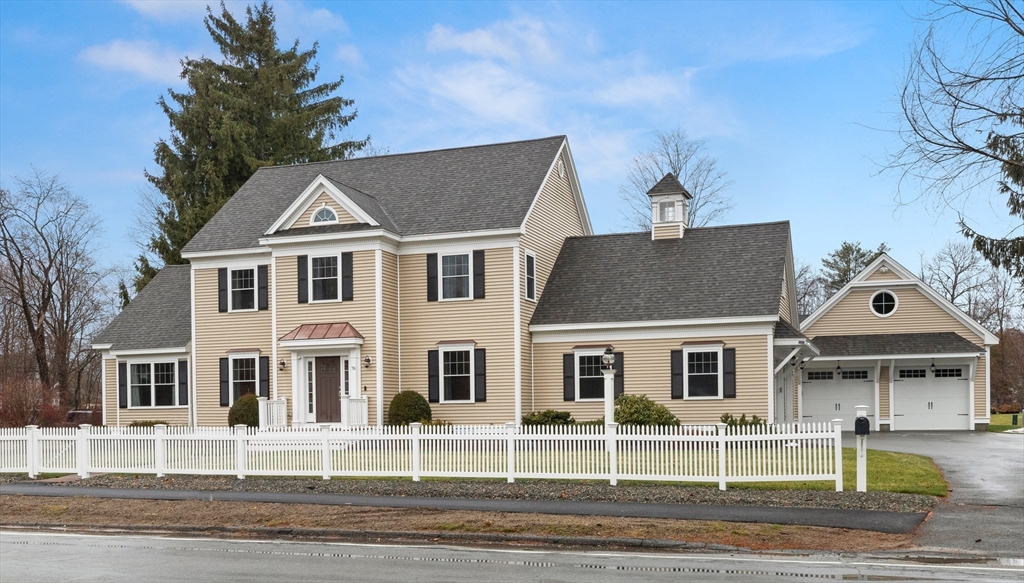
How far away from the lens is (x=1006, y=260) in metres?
18.1

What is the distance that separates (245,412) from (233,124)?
24583 millimetres

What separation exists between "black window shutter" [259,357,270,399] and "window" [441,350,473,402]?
599cm

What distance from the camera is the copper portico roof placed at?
97.5ft

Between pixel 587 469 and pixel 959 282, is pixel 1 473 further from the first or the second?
pixel 959 282

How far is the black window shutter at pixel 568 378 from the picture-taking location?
99.7 ft

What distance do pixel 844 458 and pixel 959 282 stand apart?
50580mm

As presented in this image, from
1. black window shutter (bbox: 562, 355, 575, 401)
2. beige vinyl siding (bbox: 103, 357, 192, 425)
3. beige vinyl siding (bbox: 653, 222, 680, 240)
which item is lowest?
beige vinyl siding (bbox: 103, 357, 192, 425)

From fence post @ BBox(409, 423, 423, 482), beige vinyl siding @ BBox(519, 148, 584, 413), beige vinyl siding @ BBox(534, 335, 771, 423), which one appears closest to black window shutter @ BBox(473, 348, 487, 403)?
beige vinyl siding @ BBox(519, 148, 584, 413)

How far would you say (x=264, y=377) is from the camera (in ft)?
107

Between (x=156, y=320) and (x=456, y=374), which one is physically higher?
(x=156, y=320)

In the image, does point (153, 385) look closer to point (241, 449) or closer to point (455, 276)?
point (455, 276)

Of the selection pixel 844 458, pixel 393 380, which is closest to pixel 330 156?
pixel 393 380

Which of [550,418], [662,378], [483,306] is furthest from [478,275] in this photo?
[662,378]

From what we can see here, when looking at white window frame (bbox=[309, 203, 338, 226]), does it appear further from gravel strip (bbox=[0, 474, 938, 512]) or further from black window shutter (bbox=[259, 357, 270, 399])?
gravel strip (bbox=[0, 474, 938, 512])
